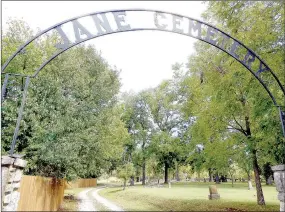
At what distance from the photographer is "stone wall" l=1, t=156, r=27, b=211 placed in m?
4.78

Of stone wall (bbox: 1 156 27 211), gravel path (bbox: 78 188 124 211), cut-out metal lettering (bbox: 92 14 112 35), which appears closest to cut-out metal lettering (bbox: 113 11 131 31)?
cut-out metal lettering (bbox: 92 14 112 35)

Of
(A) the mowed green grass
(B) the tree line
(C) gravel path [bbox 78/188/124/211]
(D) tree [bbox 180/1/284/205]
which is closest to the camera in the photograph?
(D) tree [bbox 180/1/284/205]

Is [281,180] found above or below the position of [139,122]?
below

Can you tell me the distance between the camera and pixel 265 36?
852 centimetres

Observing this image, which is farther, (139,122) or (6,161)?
(139,122)

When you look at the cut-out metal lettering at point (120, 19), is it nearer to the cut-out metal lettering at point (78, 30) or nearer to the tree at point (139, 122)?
the cut-out metal lettering at point (78, 30)

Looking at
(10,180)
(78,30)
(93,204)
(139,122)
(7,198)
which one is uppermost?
(139,122)

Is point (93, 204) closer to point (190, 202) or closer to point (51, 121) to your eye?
point (190, 202)

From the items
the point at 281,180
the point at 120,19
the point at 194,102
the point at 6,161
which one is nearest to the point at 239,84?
the point at 194,102

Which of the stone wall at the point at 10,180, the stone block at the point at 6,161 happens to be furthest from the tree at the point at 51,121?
the stone block at the point at 6,161

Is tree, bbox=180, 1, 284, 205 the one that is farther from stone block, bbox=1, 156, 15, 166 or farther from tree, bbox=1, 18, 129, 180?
stone block, bbox=1, 156, 15, 166

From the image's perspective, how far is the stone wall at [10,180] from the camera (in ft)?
15.7

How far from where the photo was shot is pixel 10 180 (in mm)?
4898

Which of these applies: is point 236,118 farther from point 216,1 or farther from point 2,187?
point 2,187
